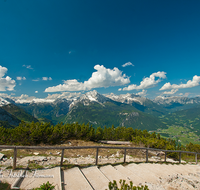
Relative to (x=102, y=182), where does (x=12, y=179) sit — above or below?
above

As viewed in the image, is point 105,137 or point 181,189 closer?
point 181,189

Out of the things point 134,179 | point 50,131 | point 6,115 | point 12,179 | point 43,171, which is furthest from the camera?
point 6,115

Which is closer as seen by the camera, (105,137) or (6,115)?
(105,137)

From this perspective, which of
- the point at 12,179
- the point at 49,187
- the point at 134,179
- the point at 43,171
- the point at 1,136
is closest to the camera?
the point at 49,187

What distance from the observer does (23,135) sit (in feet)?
52.0

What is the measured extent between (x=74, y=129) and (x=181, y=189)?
19.0 m

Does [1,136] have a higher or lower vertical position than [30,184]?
lower

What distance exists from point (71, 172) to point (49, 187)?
191 centimetres

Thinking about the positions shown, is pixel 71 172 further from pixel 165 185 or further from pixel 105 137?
pixel 105 137

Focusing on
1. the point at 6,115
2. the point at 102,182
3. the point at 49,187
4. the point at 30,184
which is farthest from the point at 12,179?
the point at 6,115

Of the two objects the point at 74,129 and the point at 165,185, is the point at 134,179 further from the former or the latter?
the point at 74,129

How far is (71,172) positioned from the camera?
19.8 feet

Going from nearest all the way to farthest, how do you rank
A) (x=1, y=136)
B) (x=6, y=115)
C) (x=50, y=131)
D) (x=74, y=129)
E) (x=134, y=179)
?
(x=134, y=179), (x=1, y=136), (x=50, y=131), (x=74, y=129), (x=6, y=115)

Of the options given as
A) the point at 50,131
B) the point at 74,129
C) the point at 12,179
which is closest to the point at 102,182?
the point at 12,179
